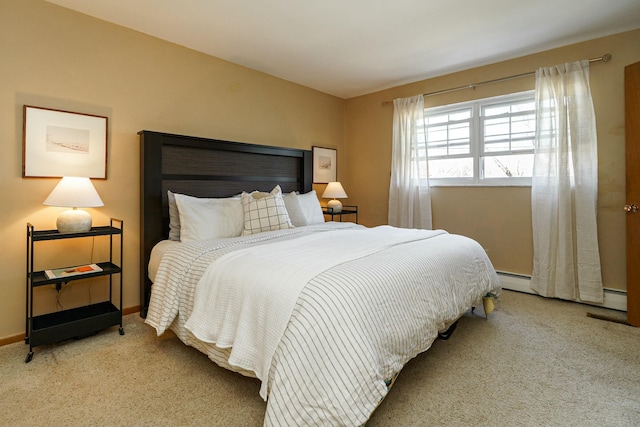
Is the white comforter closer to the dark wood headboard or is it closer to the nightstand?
the nightstand

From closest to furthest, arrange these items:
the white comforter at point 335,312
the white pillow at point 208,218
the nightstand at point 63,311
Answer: the white comforter at point 335,312 < the nightstand at point 63,311 < the white pillow at point 208,218

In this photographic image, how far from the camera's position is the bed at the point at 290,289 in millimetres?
1306

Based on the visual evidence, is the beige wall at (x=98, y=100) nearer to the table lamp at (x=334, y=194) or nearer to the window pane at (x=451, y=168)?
the table lamp at (x=334, y=194)

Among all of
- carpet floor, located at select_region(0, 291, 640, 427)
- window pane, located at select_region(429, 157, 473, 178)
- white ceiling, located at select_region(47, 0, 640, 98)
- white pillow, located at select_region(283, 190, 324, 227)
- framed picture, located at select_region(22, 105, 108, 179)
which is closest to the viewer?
carpet floor, located at select_region(0, 291, 640, 427)

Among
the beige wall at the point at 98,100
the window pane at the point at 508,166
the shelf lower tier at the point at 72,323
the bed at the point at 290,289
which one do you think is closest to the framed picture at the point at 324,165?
the beige wall at the point at 98,100

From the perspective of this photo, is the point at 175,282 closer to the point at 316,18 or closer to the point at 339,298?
the point at 339,298

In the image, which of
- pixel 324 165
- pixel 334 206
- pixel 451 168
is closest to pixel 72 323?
pixel 334 206

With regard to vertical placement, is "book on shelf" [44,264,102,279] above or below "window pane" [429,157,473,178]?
below

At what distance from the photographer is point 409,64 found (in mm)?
3693

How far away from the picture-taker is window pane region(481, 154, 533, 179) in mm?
3527

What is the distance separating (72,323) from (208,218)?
1.15 m

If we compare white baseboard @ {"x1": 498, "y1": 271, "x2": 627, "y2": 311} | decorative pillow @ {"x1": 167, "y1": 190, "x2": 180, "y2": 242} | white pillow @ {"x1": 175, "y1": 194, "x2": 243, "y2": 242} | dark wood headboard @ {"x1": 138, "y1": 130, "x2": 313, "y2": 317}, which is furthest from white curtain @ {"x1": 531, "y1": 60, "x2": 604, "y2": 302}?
decorative pillow @ {"x1": 167, "y1": 190, "x2": 180, "y2": 242}

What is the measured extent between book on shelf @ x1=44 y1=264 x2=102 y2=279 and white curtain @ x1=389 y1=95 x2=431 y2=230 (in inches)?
130

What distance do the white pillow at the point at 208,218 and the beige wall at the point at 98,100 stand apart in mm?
567
